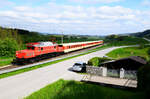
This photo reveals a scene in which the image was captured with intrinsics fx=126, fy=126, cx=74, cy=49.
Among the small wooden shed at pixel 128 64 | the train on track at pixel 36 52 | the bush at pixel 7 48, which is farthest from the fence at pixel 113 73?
the bush at pixel 7 48

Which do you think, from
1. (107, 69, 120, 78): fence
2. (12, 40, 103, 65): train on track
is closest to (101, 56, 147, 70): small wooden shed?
(107, 69, 120, 78): fence

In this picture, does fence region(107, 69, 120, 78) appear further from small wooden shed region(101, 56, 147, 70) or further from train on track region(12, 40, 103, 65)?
train on track region(12, 40, 103, 65)

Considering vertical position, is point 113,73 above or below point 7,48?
below

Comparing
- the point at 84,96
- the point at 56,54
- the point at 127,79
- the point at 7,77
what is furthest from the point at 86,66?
the point at 56,54

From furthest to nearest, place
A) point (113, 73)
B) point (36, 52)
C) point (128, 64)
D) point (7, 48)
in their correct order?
1. point (7, 48)
2. point (36, 52)
3. point (128, 64)
4. point (113, 73)

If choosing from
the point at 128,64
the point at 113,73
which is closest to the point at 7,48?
the point at 113,73

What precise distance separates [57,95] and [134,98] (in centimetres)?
468

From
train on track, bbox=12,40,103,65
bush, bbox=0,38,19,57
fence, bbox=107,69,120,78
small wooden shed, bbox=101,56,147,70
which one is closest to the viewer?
fence, bbox=107,69,120,78

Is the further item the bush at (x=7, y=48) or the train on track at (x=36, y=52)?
the bush at (x=7, y=48)

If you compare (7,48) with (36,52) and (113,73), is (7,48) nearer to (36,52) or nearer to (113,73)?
(36,52)

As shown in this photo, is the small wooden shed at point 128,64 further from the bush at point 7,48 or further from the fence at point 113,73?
the bush at point 7,48

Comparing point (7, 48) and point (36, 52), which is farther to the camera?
point (7, 48)

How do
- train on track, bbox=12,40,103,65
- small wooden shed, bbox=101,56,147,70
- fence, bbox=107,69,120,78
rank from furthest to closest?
train on track, bbox=12,40,103,65, small wooden shed, bbox=101,56,147,70, fence, bbox=107,69,120,78

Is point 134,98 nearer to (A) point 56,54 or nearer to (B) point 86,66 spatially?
(B) point 86,66
